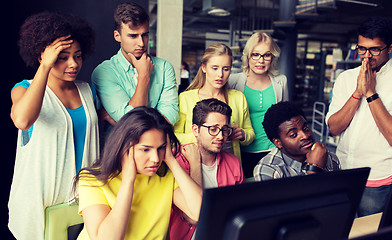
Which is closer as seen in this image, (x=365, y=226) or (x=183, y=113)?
(x=365, y=226)

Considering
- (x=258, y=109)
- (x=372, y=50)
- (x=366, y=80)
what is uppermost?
(x=372, y=50)

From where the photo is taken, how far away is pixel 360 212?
1.65 metres

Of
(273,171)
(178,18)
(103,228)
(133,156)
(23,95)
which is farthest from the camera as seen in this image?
(178,18)

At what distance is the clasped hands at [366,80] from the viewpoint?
5.17 ft

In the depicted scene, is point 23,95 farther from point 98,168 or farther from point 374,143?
point 374,143

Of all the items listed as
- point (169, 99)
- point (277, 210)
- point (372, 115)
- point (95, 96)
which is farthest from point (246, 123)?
point (277, 210)

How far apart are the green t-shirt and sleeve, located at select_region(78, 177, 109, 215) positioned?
3.50ft

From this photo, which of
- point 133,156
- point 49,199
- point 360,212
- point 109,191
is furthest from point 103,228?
Result: point 360,212

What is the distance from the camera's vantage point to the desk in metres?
1.36

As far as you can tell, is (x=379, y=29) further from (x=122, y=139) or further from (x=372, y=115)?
(x=122, y=139)

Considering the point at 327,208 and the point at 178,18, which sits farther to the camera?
the point at 178,18

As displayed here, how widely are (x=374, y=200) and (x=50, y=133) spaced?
4.94 feet

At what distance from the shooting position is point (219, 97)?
1.92m

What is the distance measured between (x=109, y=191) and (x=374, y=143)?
1261 millimetres
